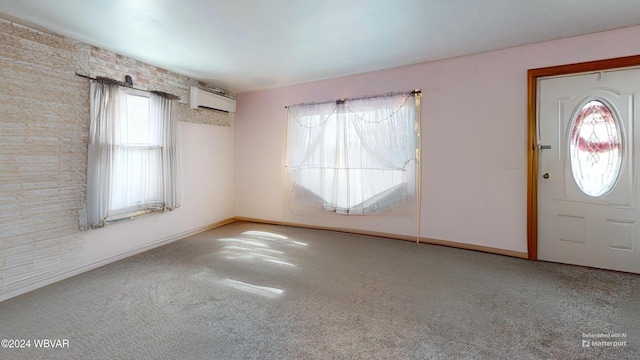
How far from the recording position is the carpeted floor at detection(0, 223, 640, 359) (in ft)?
5.10

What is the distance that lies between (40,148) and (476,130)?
458 centimetres

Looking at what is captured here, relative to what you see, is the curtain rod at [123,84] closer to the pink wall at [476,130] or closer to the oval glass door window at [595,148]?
the pink wall at [476,130]

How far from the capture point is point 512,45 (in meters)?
2.89

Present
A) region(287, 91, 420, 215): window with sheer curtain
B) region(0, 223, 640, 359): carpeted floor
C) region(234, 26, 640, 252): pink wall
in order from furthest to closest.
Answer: region(287, 91, 420, 215): window with sheer curtain, region(234, 26, 640, 252): pink wall, region(0, 223, 640, 359): carpeted floor

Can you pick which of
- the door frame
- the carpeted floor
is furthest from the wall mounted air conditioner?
the door frame

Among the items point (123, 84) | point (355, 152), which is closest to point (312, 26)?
point (355, 152)

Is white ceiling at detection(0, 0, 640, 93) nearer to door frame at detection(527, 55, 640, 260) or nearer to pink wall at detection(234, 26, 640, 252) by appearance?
pink wall at detection(234, 26, 640, 252)

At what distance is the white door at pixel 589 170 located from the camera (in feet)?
8.37

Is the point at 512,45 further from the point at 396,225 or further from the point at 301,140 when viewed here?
the point at 301,140

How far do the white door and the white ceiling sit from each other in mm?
625

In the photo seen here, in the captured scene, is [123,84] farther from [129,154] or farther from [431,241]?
[431,241]

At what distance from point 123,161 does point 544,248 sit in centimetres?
489

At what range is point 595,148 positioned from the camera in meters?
2.69

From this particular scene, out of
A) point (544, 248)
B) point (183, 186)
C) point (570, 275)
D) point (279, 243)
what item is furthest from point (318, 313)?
point (183, 186)
